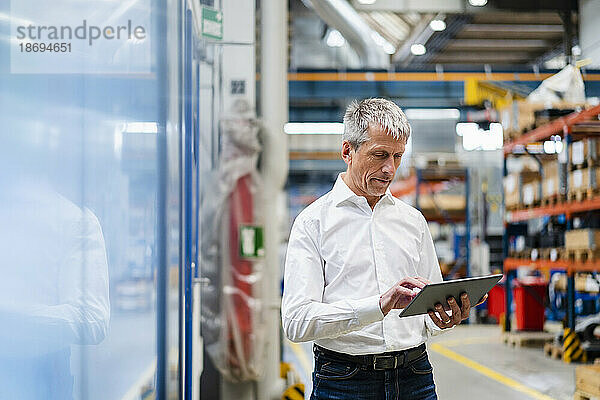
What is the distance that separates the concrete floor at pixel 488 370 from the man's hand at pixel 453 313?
15.3 ft

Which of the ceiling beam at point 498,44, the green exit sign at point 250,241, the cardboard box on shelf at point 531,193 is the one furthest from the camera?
the ceiling beam at point 498,44

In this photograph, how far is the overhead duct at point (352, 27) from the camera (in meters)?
10.7

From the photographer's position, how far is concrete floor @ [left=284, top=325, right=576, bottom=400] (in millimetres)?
7160

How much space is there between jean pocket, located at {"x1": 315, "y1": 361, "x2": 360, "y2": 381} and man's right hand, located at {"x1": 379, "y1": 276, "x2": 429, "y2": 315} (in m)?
0.26

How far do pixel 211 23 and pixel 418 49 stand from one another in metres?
14.6

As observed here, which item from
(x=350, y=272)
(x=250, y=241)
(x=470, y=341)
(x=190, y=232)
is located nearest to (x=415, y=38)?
(x=470, y=341)

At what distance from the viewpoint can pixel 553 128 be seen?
9.24 metres

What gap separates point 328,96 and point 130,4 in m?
10.1

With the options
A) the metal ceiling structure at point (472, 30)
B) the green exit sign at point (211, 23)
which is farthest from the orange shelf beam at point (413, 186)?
the green exit sign at point (211, 23)

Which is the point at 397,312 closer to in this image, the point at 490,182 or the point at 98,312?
the point at 98,312

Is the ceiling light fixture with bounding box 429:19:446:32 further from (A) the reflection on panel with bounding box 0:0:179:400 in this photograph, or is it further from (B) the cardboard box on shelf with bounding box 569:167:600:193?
(A) the reflection on panel with bounding box 0:0:179:400

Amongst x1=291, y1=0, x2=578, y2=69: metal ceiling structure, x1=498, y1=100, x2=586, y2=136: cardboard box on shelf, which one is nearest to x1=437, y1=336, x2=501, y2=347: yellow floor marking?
x1=498, y1=100, x2=586, y2=136: cardboard box on shelf

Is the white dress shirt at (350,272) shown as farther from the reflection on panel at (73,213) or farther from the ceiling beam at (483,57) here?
the ceiling beam at (483,57)

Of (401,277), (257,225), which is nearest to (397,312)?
(401,277)
